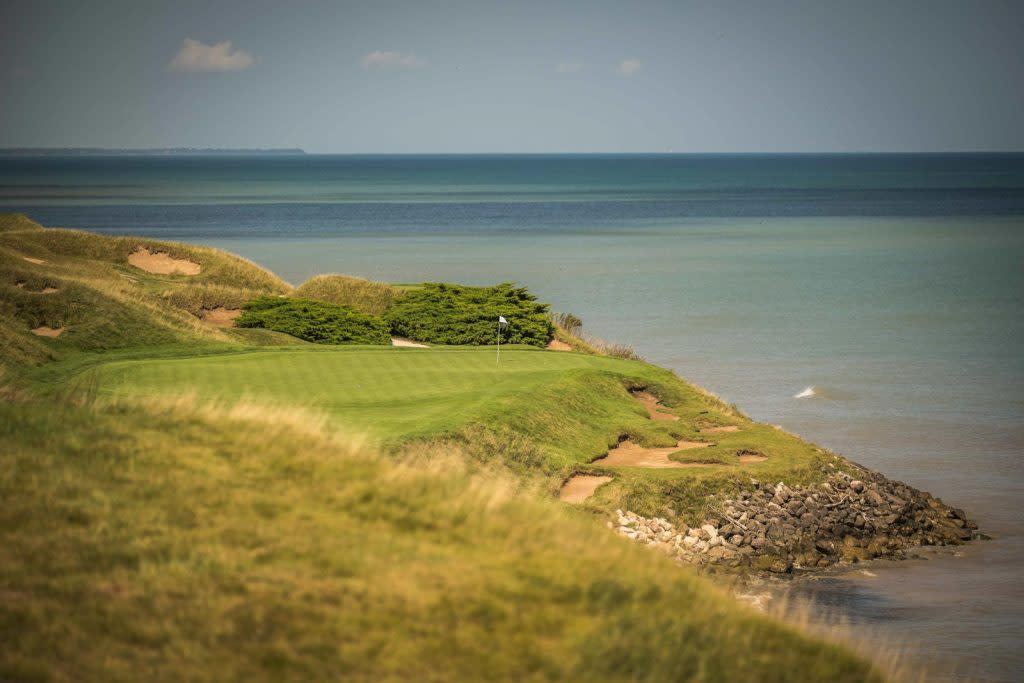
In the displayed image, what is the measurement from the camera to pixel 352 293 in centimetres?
4291

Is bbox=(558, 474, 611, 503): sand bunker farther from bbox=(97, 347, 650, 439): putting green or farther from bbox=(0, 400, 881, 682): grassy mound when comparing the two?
bbox=(0, 400, 881, 682): grassy mound

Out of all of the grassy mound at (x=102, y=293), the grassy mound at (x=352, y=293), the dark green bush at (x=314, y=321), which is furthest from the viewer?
the grassy mound at (x=352, y=293)

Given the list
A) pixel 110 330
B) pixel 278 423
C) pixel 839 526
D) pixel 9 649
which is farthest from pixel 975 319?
pixel 9 649

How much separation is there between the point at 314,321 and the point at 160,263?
12601 millimetres

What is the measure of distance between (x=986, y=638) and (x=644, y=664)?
1101 centimetres

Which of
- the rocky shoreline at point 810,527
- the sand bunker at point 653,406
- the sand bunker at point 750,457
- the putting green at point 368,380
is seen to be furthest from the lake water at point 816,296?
the putting green at point 368,380

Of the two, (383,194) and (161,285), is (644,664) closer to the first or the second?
(161,285)

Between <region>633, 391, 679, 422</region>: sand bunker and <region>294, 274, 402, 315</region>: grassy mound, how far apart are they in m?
16.9

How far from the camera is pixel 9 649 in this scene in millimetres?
7359

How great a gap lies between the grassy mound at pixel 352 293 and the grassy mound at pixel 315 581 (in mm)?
31311

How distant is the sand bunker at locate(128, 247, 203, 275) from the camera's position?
150 ft

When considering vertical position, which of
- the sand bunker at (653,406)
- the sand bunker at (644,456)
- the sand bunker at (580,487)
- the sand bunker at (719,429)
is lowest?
the sand bunker at (580,487)

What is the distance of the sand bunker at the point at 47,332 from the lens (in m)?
28.3

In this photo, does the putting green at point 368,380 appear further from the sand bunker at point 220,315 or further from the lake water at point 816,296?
the sand bunker at point 220,315
